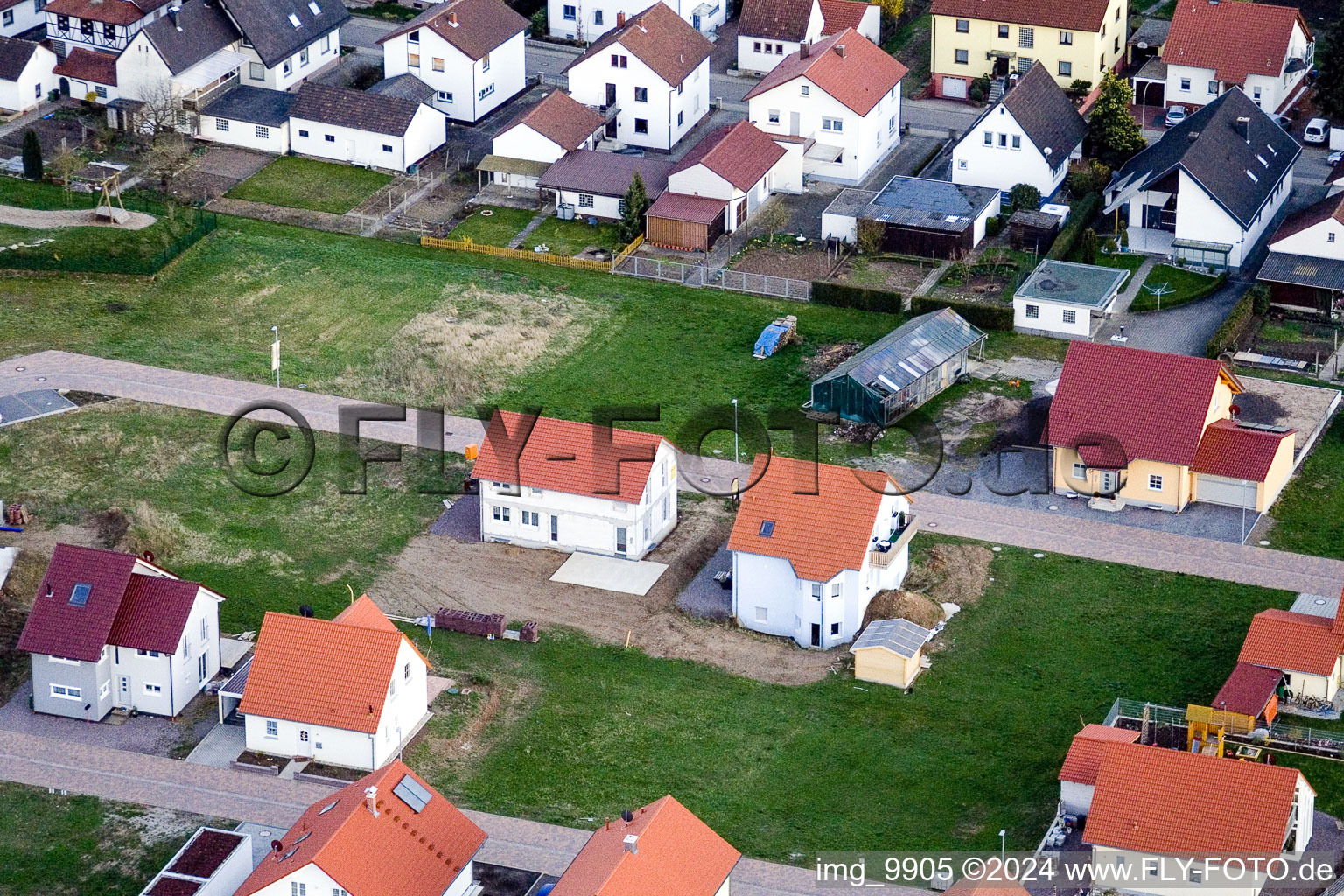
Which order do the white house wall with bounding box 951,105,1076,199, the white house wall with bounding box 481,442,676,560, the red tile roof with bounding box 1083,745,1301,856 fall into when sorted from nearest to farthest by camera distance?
the red tile roof with bounding box 1083,745,1301,856 < the white house wall with bounding box 481,442,676,560 < the white house wall with bounding box 951,105,1076,199

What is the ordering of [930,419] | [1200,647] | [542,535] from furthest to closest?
[930,419]
[542,535]
[1200,647]

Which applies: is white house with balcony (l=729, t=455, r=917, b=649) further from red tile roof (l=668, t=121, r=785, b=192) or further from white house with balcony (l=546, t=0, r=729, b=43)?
white house with balcony (l=546, t=0, r=729, b=43)

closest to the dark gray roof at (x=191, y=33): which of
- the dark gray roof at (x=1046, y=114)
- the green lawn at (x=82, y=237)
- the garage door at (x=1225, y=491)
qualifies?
the green lawn at (x=82, y=237)

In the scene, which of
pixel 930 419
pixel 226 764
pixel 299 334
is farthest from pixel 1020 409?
pixel 226 764

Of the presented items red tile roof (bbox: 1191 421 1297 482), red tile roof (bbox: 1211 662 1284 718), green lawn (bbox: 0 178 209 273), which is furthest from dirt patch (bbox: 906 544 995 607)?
green lawn (bbox: 0 178 209 273)

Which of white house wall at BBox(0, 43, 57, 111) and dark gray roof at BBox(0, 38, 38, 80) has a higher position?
dark gray roof at BBox(0, 38, 38, 80)

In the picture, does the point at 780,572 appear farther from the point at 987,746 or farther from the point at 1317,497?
the point at 1317,497

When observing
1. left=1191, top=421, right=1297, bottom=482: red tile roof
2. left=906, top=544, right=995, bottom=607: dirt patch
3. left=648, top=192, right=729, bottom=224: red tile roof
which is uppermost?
left=648, top=192, right=729, bottom=224: red tile roof

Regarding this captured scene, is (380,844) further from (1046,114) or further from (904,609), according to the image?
(1046,114)
